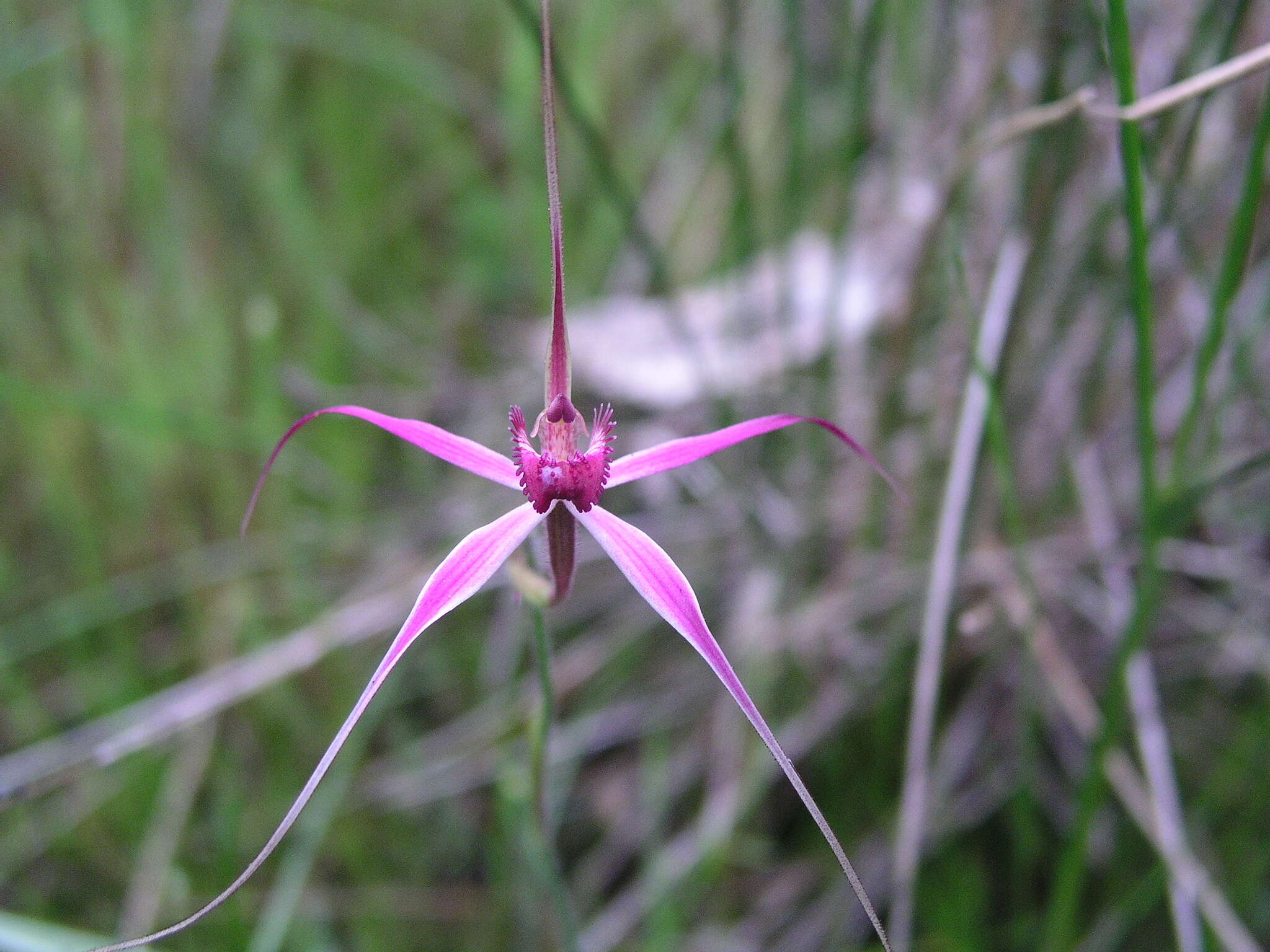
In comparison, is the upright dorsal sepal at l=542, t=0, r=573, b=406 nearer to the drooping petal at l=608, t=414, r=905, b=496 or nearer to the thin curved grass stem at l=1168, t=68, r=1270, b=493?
the drooping petal at l=608, t=414, r=905, b=496

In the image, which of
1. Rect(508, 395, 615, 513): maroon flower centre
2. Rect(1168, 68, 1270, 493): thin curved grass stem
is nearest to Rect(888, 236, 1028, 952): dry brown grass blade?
Rect(1168, 68, 1270, 493): thin curved grass stem

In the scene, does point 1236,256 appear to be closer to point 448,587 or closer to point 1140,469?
point 1140,469

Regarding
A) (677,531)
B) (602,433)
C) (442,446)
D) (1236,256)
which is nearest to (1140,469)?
(1236,256)

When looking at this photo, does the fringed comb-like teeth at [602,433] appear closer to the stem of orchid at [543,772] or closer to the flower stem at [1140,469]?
the stem of orchid at [543,772]

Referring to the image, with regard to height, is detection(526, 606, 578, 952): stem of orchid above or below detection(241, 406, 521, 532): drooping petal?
below

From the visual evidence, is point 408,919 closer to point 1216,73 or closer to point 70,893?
point 70,893

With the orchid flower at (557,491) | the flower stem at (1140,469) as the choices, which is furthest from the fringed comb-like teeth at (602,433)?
the flower stem at (1140,469)
